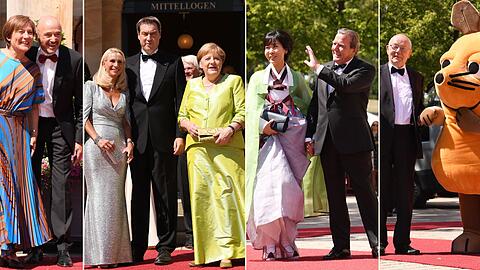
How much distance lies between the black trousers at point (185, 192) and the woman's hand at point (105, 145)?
56 cm

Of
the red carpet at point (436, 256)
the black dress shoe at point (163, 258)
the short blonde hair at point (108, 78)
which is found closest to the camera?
the short blonde hair at point (108, 78)

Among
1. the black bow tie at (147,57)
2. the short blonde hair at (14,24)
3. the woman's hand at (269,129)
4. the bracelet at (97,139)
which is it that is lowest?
the bracelet at (97,139)

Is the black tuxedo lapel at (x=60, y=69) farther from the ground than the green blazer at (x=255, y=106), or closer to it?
farther from the ground

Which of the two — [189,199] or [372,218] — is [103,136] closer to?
[189,199]

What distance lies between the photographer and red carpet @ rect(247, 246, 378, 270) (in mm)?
5680

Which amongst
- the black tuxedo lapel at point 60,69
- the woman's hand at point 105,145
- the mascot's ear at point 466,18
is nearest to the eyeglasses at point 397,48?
the mascot's ear at point 466,18

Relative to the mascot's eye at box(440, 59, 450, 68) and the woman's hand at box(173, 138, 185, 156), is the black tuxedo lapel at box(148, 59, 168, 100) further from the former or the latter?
the mascot's eye at box(440, 59, 450, 68)

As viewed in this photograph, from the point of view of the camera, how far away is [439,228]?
20.0 ft

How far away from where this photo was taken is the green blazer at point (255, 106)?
18.4 feet

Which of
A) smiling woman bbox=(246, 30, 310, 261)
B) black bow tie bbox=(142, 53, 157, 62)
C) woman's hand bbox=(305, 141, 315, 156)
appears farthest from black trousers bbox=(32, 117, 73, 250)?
woman's hand bbox=(305, 141, 315, 156)

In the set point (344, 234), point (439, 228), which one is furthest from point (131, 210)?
point (439, 228)

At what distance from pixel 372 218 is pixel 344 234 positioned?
190mm

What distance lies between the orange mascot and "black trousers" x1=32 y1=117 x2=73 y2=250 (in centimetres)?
215

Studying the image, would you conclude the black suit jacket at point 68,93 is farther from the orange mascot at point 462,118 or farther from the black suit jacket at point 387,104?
the orange mascot at point 462,118
